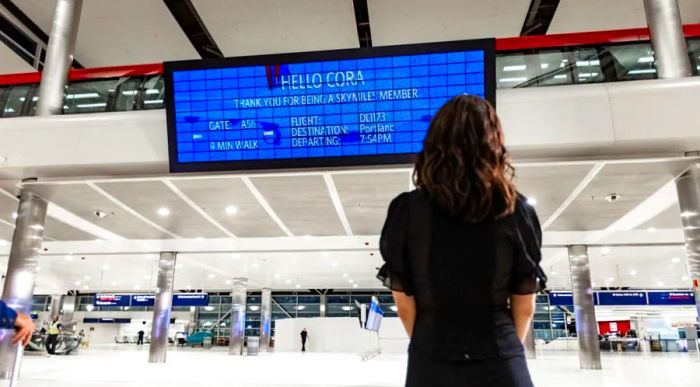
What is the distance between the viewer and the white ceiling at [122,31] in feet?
37.3

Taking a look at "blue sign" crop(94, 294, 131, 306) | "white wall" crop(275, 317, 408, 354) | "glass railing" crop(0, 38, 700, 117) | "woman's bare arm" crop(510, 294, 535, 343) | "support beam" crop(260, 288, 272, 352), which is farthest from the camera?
"support beam" crop(260, 288, 272, 352)

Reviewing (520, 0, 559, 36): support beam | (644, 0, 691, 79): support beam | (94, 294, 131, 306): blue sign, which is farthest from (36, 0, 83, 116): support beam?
(94, 294, 131, 306): blue sign

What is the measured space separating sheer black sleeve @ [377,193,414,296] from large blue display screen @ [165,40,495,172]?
152 inches

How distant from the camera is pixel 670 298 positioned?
22531mm

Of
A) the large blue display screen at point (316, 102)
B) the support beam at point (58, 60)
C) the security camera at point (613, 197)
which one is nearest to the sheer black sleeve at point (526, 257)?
the large blue display screen at point (316, 102)

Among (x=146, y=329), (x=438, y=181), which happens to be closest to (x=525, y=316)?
(x=438, y=181)

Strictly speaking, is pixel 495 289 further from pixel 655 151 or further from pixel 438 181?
pixel 655 151

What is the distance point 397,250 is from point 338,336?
27004mm

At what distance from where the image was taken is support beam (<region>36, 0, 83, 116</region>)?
7.48 meters

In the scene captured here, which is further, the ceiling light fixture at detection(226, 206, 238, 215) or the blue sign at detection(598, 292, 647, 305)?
the blue sign at detection(598, 292, 647, 305)

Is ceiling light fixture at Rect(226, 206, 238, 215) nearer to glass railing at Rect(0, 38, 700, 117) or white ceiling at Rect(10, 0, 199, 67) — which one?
glass railing at Rect(0, 38, 700, 117)

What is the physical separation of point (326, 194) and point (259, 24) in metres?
5.34

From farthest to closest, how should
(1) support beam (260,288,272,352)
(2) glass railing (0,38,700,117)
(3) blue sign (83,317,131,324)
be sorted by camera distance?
(3) blue sign (83,317,131,324), (1) support beam (260,288,272,352), (2) glass railing (0,38,700,117)

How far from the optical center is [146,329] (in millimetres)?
40219
